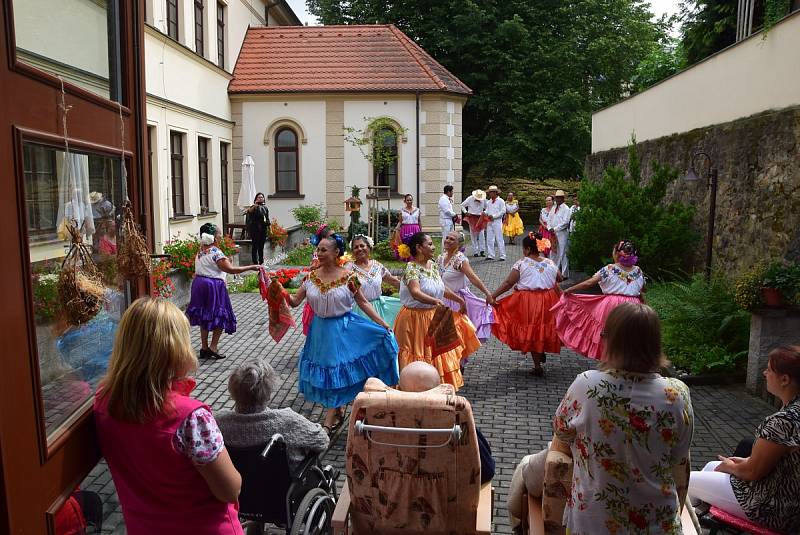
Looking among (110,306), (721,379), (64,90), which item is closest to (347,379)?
(110,306)

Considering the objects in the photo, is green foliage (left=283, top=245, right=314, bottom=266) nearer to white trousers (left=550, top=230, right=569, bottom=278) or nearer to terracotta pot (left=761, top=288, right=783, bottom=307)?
white trousers (left=550, top=230, right=569, bottom=278)

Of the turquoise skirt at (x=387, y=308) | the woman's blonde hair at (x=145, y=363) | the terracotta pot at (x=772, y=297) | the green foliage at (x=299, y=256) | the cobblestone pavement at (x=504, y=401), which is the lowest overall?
the cobblestone pavement at (x=504, y=401)

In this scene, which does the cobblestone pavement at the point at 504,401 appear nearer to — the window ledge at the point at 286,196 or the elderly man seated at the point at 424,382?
the elderly man seated at the point at 424,382

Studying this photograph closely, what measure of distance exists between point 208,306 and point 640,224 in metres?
7.57

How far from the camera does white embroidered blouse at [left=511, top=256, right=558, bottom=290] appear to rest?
838 cm

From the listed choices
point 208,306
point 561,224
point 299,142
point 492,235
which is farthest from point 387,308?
point 299,142

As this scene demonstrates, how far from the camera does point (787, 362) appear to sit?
356 centimetres

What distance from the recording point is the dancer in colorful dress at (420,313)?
272 inches

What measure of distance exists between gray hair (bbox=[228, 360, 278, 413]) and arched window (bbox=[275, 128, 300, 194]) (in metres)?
20.9

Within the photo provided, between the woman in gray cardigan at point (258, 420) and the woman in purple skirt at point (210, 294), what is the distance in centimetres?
538

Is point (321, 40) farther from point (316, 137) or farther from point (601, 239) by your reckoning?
point (601, 239)

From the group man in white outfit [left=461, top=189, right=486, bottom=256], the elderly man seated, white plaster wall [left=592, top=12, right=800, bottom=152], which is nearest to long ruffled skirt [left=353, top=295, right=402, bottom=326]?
the elderly man seated

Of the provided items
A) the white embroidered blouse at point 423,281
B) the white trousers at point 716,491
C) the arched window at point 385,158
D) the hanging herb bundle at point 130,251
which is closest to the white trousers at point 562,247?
the arched window at point 385,158

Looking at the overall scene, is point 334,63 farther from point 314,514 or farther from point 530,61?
point 314,514
